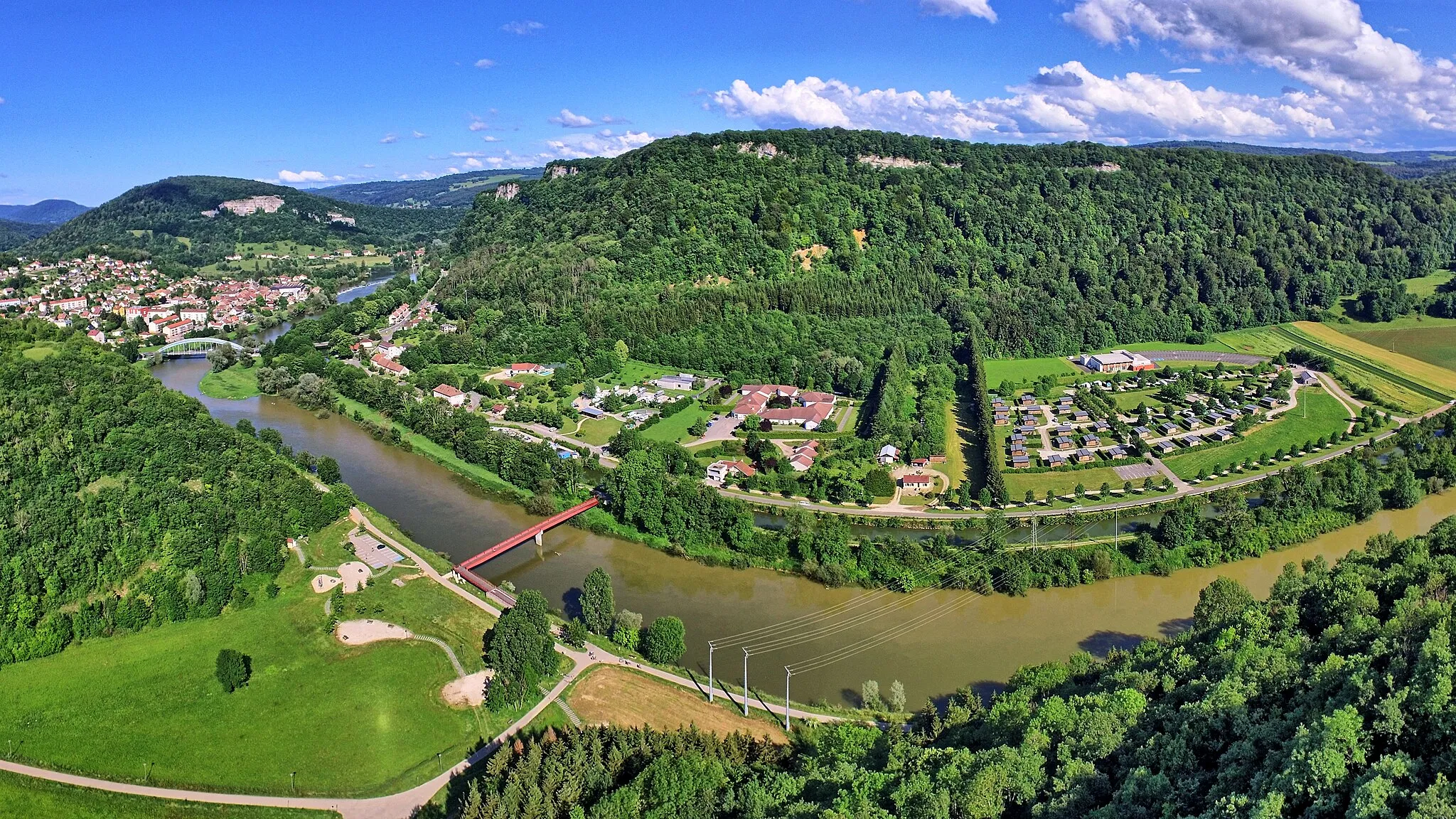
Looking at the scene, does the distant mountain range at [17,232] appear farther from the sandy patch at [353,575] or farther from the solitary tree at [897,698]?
the solitary tree at [897,698]

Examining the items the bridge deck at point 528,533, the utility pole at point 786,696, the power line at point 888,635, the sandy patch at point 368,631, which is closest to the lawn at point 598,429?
the bridge deck at point 528,533

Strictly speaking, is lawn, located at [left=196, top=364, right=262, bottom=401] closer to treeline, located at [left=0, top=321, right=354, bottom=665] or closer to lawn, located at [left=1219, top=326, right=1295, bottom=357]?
treeline, located at [left=0, top=321, right=354, bottom=665]

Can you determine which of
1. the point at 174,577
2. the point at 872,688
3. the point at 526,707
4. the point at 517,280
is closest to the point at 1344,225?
the point at 517,280

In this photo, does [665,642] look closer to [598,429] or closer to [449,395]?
[598,429]

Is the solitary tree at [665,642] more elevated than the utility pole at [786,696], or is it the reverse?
the solitary tree at [665,642]

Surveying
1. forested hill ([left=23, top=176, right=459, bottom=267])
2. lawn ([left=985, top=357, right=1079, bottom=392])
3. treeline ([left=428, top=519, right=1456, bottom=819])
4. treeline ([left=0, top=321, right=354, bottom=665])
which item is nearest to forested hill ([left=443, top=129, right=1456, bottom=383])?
lawn ([left=985, top=357, right=1079, bottom=392])

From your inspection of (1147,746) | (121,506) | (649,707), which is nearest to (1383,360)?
(1147,746)
